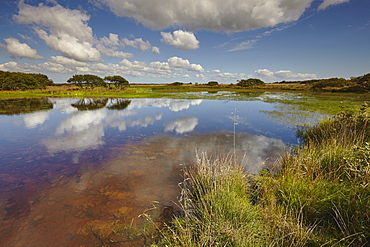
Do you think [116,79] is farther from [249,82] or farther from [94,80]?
[249,82]

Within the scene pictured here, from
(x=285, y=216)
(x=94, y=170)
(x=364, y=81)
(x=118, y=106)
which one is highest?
(x=364, y=81)

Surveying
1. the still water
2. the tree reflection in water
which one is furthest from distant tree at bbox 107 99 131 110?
the still water

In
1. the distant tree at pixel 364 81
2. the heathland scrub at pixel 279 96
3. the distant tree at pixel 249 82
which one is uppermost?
the distant tree at pixel 249 82

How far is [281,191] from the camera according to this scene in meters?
4.97

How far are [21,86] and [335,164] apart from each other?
93801 mm

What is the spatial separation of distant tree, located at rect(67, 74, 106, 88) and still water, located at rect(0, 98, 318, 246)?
287ft

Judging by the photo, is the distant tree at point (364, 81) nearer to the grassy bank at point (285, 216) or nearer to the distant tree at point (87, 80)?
the grassy bank at point (285, 216)

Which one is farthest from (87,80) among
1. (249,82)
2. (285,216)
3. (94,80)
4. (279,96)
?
(249,82)

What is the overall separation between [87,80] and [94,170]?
102 metres

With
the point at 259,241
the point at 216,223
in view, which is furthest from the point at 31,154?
the point at 259,241

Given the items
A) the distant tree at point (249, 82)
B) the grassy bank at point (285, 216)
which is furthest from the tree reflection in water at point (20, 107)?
the distant tree at point (249, 82)

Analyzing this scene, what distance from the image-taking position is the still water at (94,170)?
4.77 metres

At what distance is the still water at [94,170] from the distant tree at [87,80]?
287 feet

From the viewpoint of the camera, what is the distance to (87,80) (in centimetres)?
9125
